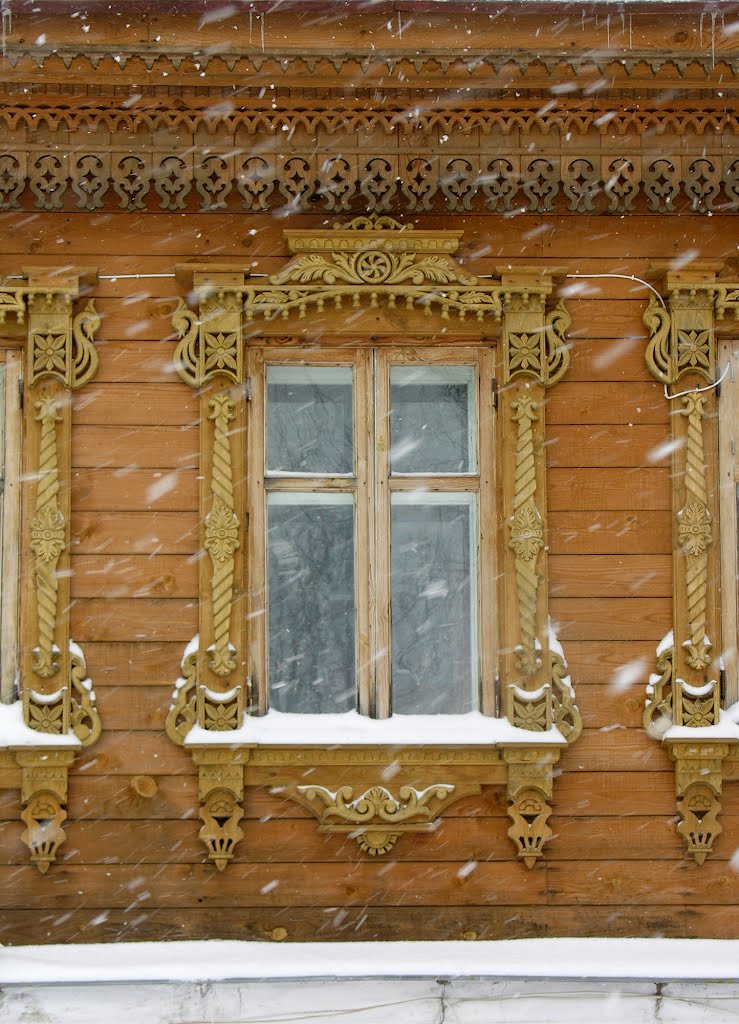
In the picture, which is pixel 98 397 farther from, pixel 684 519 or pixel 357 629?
pixel 684 519

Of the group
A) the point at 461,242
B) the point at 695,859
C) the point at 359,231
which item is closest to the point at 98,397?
the point at 359,231

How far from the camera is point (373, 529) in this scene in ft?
17.9

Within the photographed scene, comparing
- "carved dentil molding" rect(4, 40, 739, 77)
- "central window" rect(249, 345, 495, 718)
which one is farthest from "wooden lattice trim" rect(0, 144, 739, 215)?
A: "central window" rect(249, 345, 495, 718)

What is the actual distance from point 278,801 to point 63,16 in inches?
129

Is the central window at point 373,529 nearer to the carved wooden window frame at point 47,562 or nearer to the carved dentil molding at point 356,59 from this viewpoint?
the carved wooden window frame at point 47,562

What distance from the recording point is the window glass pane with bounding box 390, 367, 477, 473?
18.2 feet

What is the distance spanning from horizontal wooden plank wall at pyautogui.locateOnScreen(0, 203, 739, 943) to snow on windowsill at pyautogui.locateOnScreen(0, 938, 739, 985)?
64mm

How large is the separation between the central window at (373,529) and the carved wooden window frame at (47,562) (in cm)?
76

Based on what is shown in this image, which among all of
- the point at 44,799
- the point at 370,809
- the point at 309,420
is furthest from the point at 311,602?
the point at 44,799

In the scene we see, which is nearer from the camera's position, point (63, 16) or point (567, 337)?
point (63, 16)

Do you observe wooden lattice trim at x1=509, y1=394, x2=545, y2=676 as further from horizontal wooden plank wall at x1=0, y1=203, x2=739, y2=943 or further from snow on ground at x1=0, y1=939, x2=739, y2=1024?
snow on ground at x1=0, y1=939, x2=739, y2=1024

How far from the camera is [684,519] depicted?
5.39m

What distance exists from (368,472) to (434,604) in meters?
0.63

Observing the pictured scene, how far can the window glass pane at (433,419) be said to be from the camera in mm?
5543
